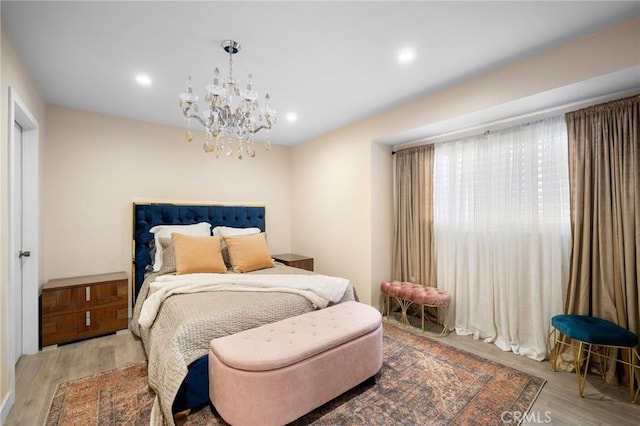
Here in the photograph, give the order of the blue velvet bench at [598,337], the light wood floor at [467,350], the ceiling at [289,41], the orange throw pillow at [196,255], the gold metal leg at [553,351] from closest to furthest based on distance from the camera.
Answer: the ceiling at [289,41] → the light wood floor at [467,350] → the blue velvet bench at [598,337] → the gold metal leg at [553,351] → the orange throw pillow at [196,255]

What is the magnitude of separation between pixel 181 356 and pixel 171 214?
7.74ft

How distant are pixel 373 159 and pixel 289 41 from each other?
1883mm

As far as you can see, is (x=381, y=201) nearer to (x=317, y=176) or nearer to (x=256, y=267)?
(x=317, y=176)

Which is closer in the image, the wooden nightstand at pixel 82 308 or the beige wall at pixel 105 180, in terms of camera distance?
the wooden nightstand at pixel 82 308

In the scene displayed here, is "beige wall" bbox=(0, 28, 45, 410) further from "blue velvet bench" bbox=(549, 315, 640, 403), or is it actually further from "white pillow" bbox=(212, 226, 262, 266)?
"blue velvet bench" bbox=(549, 315, 640, 403)

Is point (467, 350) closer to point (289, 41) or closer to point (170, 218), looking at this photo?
A: point (289, 41)

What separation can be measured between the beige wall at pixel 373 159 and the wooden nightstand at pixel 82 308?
253cm

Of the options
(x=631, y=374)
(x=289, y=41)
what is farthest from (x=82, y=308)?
(x=631, y=374)

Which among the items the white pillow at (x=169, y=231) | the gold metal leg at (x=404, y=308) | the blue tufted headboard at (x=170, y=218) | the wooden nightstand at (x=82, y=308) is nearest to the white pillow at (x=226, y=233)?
the white pillow at (x=169, y=231)

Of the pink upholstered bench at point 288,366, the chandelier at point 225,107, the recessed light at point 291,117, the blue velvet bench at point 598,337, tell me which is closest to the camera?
the pink upholstered bench at point 288,366

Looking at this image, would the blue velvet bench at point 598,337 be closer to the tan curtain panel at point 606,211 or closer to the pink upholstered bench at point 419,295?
the tan curtain panel at point 606,211

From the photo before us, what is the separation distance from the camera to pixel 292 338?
1.80 m

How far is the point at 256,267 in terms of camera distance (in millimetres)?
3246

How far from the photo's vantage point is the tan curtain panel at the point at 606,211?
A: 2.07m
